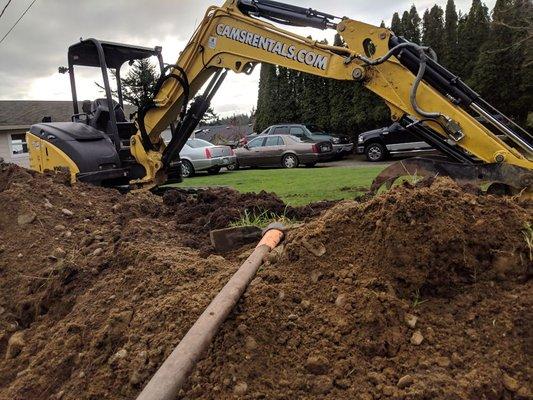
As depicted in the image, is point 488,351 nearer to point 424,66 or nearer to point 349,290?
point 349,290

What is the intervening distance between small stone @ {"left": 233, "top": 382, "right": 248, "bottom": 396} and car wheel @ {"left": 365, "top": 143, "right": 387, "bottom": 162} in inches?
728

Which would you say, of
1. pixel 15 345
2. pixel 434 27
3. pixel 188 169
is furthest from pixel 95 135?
pixel 434 27

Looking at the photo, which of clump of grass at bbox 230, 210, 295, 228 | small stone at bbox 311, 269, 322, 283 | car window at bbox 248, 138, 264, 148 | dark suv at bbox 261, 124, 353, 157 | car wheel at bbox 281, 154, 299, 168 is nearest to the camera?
small stone at bbox 311, 269, 322, 283

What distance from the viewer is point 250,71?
703cm

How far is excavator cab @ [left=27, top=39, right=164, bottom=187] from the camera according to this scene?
25.2 feet

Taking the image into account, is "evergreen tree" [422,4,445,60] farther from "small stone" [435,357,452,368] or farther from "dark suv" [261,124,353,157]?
"small stone" [435,357,452,368]

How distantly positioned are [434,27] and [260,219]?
21.3 metres

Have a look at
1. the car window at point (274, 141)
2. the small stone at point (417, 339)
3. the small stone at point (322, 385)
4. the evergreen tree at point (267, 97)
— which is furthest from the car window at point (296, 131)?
the small stone at point (322, 385)

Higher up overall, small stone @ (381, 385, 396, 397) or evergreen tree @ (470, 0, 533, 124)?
evergreen tree @ (470, 0, 533, 124)

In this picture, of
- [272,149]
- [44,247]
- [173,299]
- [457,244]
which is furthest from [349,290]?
[272,149]

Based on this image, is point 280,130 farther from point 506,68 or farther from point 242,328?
point 242,328

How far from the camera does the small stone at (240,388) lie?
227 cm

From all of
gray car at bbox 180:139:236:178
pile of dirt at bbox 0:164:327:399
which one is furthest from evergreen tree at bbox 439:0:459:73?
pile of dirt at bbox 0:164:327:399

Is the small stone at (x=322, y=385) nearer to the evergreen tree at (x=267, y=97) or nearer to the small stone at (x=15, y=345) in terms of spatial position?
the small stone at (x=15, y=345)
